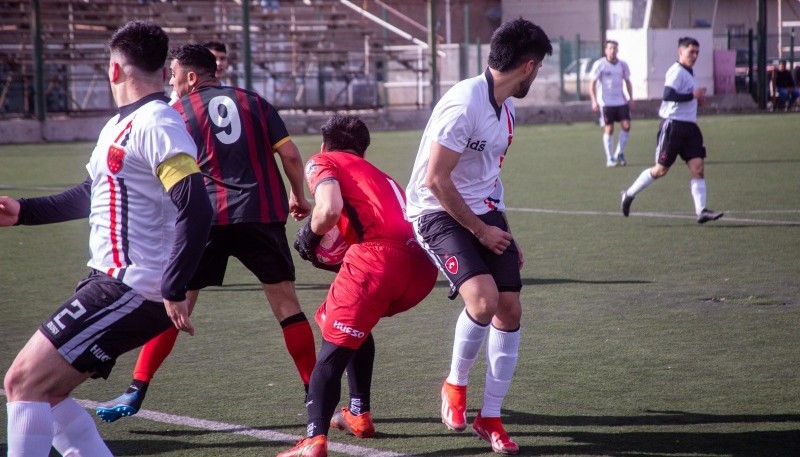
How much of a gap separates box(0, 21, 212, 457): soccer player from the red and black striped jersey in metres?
1.49

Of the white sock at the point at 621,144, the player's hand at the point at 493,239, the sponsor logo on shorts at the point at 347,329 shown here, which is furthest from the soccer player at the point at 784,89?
the sponsor logo on shorts at the point at 347,329

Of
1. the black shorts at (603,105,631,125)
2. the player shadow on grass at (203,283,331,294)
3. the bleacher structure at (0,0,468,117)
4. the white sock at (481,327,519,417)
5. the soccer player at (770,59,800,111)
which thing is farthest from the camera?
the soccer player at (770,59,800,111)

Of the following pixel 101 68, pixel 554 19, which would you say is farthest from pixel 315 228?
pixel 554 19

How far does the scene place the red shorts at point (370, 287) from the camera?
468 cm

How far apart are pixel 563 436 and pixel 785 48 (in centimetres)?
3405

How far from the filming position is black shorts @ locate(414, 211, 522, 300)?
486cm

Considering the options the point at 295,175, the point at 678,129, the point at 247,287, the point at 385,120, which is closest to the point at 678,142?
the point at 678,129

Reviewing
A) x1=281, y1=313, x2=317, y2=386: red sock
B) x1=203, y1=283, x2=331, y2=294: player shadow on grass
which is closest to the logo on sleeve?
x1=281, y1=313, x2=317, y2=386: red sock

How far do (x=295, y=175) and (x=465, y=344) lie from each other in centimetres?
129

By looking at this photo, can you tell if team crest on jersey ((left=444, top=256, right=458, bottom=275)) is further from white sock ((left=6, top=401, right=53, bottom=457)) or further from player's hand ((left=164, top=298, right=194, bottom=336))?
white sock ((left=6, top=401, right=53, bottom=457))

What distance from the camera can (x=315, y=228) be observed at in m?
4.84

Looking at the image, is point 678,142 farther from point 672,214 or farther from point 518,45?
point 518,45

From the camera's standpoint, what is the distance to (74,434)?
387cm

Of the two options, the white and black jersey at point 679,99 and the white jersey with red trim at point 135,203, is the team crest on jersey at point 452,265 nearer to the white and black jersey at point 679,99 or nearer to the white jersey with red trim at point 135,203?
the white jersey with red trim at point 135,203
